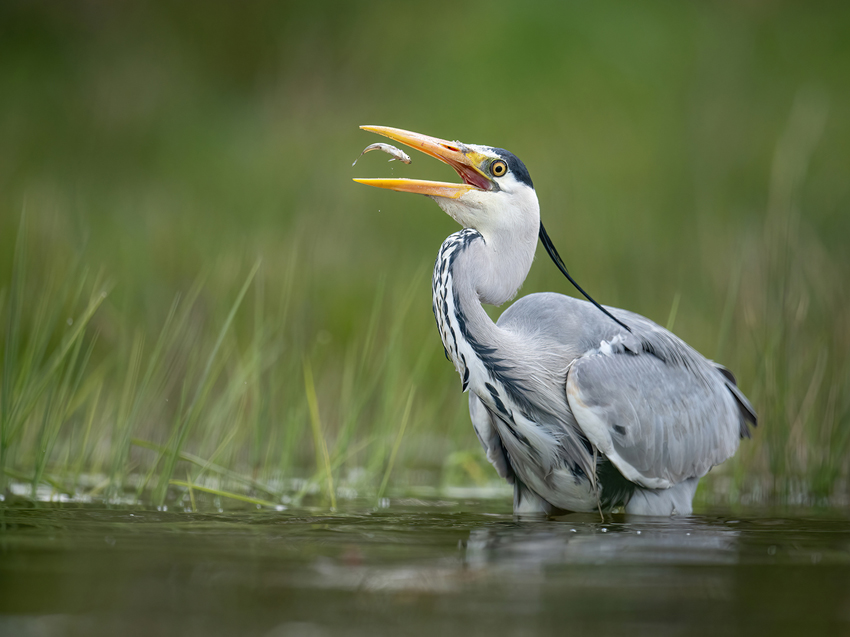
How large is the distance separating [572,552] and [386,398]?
1935 millimetres

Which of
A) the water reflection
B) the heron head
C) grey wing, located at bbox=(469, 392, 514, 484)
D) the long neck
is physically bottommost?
the water reflection

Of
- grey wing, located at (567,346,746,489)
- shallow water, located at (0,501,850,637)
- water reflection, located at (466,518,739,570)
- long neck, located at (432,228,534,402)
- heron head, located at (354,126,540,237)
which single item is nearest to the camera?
shallow water, located at (0,501,850,637)

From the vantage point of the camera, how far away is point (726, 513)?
4.45m

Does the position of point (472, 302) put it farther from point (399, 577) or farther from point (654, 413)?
point (399, 577)

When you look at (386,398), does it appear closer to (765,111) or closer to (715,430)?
(715,430)

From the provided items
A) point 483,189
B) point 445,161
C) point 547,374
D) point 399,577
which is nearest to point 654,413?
point 547,374

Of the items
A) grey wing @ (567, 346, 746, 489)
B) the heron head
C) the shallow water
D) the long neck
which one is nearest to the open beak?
the heron head

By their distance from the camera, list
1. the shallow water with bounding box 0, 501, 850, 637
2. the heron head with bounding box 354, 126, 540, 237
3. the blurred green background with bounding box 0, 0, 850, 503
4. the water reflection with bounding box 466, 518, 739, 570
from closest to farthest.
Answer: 1. the shallow water with bounding box 0, 501, 850, 637
2. the water reflection with bounding box 466, 518, 739, 570
3. the heron head with bounding box 354, 126, 540, 237
4. the blurred green background with bounding box 0, 0, 850, 503

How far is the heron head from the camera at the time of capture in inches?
161

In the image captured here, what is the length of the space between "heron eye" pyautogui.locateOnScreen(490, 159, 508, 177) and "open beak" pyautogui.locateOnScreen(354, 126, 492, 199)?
0.04 metres

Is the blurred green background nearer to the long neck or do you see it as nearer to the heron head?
the long neck

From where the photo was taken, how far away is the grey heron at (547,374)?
13.3 ft

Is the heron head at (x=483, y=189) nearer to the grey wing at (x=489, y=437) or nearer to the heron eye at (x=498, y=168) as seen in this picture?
the heron eye at (x=498, y=168)

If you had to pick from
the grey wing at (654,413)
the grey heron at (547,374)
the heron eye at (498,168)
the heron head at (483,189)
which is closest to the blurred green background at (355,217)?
the grey wing at (654,413)
